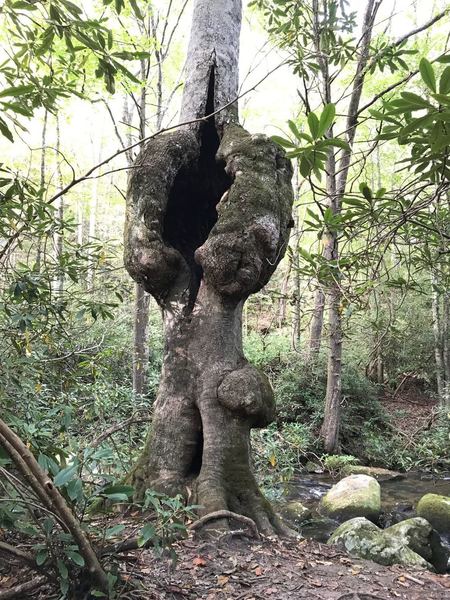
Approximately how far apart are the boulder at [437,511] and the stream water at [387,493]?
0.16 meters

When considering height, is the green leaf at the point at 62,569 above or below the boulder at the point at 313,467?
above

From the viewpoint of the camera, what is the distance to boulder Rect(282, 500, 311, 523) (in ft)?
18.7

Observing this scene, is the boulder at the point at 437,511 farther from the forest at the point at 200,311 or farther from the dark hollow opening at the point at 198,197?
the dark hollow opening at the point at 198,197

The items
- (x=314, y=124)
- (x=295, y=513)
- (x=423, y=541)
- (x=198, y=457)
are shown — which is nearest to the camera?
(x=314, y=124)

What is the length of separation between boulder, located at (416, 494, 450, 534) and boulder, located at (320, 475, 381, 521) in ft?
1.96

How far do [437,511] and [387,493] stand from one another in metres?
1.81

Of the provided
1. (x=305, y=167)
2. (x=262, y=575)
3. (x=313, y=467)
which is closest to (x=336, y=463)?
(x=313, y=467)

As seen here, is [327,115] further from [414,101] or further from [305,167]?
[414,101]

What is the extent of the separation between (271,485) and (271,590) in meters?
2.59

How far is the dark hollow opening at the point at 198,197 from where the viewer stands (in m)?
4.04

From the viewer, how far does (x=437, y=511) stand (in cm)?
583

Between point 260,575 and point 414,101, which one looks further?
point 260,575

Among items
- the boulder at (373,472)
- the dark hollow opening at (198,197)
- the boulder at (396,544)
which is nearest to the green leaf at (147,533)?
the dark hollow opening at (198,197)

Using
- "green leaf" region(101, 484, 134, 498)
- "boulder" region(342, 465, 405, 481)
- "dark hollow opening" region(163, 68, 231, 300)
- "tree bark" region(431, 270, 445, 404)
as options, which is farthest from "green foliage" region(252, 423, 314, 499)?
"tree bark" region(431, 270, 445, 404)
